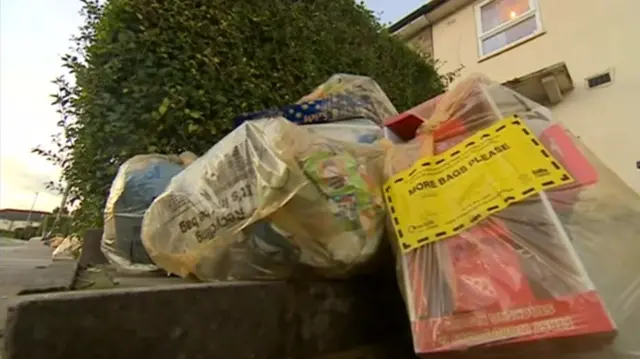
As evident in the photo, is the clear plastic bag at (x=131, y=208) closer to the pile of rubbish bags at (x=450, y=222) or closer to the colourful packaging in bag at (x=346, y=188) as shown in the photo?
the pile of rubbish bags at (x=450, y=222)

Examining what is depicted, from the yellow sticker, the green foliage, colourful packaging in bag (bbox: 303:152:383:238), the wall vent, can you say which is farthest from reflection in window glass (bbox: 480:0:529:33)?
colourful packaging in bag (bbox: 303:152:383:238)

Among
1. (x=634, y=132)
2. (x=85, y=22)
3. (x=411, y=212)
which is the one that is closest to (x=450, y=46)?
(x=634, y=132)

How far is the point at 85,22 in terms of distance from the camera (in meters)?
1.73

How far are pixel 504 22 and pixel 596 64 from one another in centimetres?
150

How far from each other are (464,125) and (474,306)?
441mm

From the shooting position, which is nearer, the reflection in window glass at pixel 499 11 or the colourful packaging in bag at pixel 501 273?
the colourful packaging in bag at pixel 501 273

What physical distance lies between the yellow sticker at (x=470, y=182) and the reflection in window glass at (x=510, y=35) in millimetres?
5233

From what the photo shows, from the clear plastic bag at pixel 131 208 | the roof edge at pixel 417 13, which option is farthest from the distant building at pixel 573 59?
the clear plastic bag at pixel 131 208

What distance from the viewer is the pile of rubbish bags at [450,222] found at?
0.59 m

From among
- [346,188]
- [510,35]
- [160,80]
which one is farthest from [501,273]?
[510,35]

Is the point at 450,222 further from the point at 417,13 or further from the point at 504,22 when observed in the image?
the point at 417,13

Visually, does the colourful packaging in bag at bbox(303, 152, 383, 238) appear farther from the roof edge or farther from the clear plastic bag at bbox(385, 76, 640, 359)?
the roof edge

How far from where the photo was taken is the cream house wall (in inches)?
157

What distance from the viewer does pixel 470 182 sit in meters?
0.77
